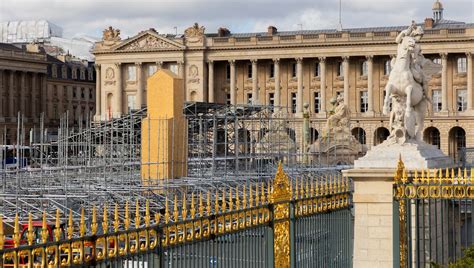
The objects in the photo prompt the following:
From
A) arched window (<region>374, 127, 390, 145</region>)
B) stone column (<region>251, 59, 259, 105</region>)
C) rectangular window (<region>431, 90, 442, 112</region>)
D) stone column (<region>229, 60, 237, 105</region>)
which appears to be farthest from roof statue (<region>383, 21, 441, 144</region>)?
stone column (<region>229, 60, 237, 105</region>)

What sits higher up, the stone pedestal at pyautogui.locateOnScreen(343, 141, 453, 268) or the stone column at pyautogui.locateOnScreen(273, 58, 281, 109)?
the stone column at pyautogui.locateOnScreen(273, 58, 281, 109)

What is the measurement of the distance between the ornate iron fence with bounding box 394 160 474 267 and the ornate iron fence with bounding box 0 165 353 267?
1.02m

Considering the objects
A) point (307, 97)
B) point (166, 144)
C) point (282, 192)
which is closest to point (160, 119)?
point (166, 144)

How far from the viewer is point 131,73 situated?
395 feet

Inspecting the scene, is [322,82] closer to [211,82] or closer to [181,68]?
[211,82]

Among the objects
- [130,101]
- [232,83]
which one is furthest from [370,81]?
[130,101]

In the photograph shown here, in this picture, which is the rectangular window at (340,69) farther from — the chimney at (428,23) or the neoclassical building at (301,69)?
the chimney at (428,23)

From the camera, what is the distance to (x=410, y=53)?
17.9 meters

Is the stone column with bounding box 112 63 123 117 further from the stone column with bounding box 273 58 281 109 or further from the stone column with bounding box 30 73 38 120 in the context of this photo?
the stone column with bounding box 273 58 281 109

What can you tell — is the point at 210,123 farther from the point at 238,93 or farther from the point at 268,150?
the point at 238,93

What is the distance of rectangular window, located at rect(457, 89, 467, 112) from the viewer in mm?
105562

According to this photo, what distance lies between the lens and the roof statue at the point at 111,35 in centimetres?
12012

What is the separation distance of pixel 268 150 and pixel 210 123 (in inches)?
362

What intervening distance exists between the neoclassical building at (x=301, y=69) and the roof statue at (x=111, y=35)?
0.12 metres
